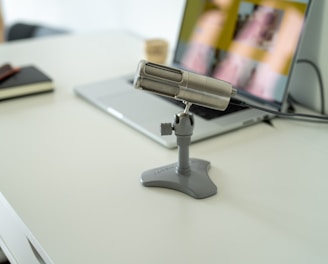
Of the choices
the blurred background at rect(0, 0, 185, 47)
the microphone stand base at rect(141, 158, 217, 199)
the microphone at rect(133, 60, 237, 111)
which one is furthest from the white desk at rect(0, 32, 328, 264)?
the blurred background at rect(0, 0, 185, 47)

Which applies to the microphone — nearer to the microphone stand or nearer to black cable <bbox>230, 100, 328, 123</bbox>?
the microphone stand

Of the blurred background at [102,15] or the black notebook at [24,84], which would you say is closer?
the black notebook at [24,84]

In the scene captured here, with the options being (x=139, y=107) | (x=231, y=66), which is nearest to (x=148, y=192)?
(x=139, y=107)

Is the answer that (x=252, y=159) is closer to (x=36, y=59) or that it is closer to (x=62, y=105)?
(x=62, y=105)

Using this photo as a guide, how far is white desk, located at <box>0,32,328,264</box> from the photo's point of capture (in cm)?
58

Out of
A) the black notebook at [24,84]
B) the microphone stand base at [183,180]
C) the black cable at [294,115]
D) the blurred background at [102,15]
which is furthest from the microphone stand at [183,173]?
the blurred background at [102,15]

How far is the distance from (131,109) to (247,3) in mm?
357

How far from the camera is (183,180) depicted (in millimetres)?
702

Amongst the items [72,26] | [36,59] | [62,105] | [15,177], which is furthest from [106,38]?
[15,177]

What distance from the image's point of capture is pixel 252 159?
0.79 meters

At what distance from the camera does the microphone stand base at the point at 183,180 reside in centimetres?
69

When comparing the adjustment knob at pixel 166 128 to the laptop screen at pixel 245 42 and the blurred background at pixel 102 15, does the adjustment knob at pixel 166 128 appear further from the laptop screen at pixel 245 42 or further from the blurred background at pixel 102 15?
the blurred background at pixel 102 15

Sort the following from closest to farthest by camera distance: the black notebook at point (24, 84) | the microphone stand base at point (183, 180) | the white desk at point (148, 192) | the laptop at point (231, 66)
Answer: the white desk at point (148, 192), the microphone stand base at point (183, 180), the laptop at point (231, 66), the black notebook at point (24, 84)

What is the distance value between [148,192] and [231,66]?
447 millimetres
